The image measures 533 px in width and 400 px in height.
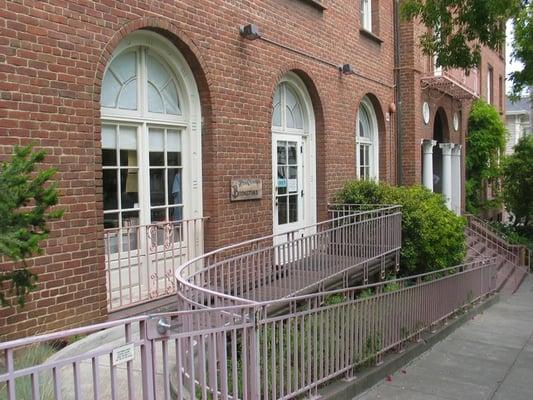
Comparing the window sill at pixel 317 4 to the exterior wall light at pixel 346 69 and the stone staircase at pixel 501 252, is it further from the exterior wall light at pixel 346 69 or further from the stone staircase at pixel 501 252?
the stone staircase at pixel 501 252

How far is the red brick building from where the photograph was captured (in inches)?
206

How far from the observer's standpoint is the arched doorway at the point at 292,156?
30.5ft

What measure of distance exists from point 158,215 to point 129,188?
0.62m

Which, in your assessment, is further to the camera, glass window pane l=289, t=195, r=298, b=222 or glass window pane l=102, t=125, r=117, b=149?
glass window pane l=289, t=195, r=298, b=222

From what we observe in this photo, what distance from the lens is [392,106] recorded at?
1313 cm

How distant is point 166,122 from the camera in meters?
6.95

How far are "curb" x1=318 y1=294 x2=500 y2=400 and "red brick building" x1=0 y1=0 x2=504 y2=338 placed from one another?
2.40 meters

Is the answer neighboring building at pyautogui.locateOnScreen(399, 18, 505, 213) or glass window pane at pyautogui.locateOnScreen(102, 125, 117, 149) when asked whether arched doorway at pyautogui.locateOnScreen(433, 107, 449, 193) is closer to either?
neighboring building at pyautogui.locateOnScreen(399, 18, 505, 213)

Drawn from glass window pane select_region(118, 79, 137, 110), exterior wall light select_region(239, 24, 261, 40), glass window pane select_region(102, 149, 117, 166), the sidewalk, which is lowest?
the sidewalk

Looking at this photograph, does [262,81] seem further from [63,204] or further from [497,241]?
[497,241]

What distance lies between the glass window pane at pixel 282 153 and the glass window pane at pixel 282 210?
0.59m

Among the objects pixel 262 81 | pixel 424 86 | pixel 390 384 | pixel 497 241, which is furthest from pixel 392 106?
pixel 390 384

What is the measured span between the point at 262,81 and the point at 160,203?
259 cm

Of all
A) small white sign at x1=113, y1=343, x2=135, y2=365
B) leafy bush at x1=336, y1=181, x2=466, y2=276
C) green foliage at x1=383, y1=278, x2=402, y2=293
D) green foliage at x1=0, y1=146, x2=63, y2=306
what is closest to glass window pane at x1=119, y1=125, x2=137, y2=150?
green foliage at x1=0, y1=146, x2=63, y2=306
